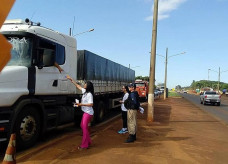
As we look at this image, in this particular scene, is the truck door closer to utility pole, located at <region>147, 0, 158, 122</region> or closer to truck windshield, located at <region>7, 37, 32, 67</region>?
truck windshield, located at <region>7, 37, 32, 67</region>

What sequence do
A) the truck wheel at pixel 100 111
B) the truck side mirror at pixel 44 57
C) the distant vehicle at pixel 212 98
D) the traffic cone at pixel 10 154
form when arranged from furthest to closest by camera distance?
the distant vehicle at pixel 212 98
the truck wheel at pixel 100 111
the truck side mirror at pixel 44 57
the traffic cone at pixel 10 154

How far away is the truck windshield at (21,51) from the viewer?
6289mm

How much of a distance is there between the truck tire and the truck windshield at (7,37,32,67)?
45.2 inches

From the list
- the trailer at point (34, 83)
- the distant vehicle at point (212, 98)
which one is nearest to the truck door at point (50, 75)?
the trailer at point (34, 83)

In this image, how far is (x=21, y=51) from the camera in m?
6.36

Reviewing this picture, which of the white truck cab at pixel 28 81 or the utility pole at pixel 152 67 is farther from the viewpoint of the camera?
the utility pole at pixel 152 67

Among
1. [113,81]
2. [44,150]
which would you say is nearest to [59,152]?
[44,150]

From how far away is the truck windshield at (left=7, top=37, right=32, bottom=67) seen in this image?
629cm

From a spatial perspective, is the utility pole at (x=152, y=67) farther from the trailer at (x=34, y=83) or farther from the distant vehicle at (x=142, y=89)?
the distant vehicle at (x=142, y=89)

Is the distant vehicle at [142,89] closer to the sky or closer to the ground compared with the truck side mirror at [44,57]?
closer to the ground

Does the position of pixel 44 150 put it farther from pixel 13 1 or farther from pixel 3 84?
pixel 13 1

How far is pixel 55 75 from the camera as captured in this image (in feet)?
24.3

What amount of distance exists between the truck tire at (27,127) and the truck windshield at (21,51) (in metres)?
1.15

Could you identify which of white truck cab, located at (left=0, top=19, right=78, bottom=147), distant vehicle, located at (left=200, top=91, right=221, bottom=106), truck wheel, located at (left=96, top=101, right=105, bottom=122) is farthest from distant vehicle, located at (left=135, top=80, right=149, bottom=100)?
white truck cab, located at (left=0, top=19, right=78, bottom=147)
